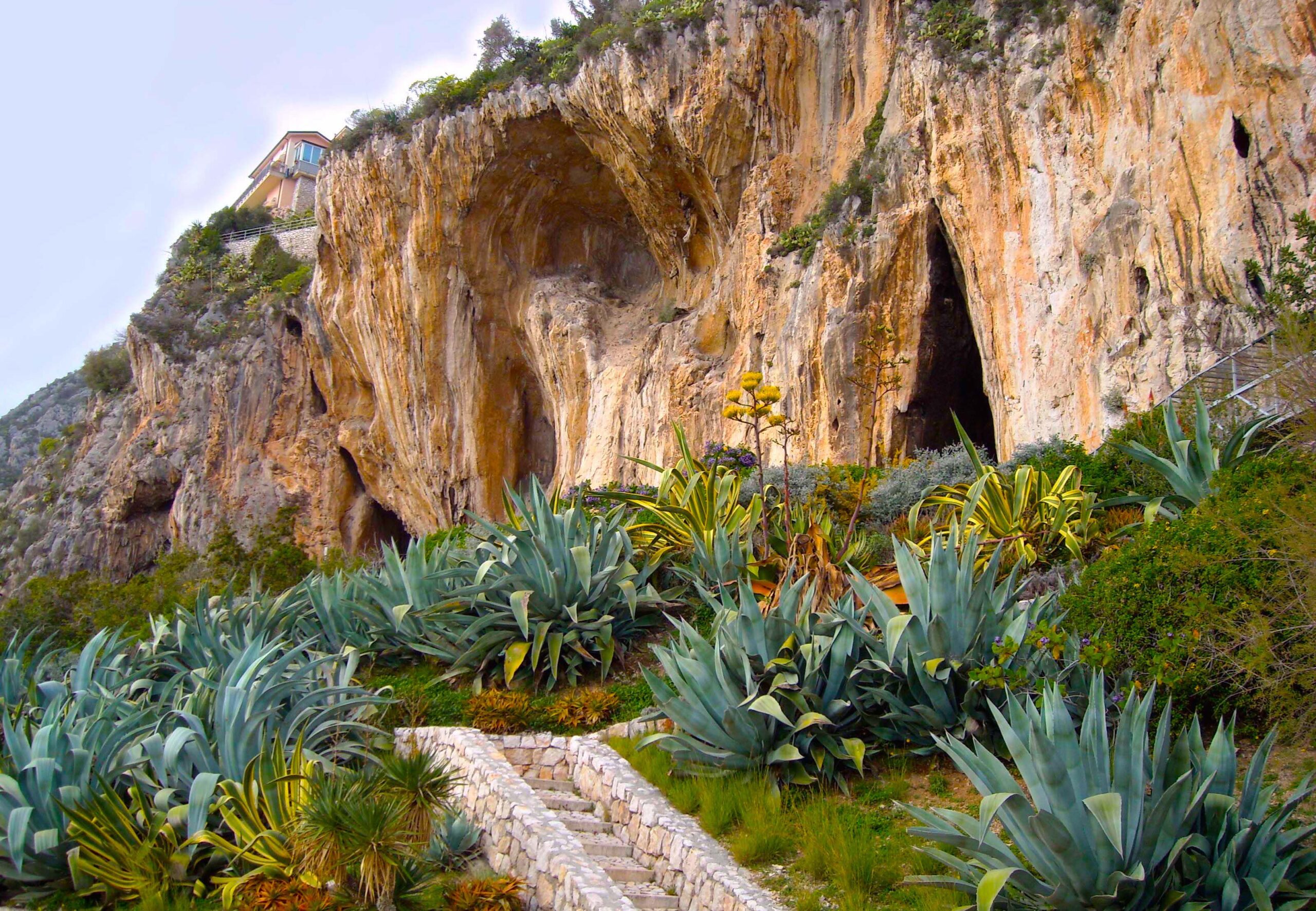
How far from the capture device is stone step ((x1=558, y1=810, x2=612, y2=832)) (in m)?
7.08

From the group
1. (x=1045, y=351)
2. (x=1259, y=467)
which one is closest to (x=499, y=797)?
(x=1259, y=467)

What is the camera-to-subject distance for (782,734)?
699 centimetres

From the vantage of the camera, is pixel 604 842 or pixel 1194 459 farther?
pixel 1194 459

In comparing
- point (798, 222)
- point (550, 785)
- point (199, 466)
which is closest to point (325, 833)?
point (550, 785)

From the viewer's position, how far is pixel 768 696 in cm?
674

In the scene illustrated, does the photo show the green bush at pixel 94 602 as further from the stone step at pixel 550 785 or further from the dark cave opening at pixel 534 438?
the dark cave opening at pixel 534 438

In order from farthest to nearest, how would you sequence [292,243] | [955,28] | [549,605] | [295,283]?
[292,243]
[295,283]
[955,28]
[549,605]

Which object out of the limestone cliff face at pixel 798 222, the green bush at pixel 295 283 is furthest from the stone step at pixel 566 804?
the green bush at pixel 295 283

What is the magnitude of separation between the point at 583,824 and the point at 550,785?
878mm

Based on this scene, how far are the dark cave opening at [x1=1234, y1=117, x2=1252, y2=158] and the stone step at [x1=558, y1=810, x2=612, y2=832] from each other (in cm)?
1029

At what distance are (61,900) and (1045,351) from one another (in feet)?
41.5

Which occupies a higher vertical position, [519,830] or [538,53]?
[538,53]

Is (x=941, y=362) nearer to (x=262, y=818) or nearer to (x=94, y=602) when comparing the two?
(x=262, y=818)

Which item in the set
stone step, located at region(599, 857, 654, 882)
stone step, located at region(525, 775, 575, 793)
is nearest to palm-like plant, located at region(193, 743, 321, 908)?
stone step, located at region(525, 775, 575, 793)
